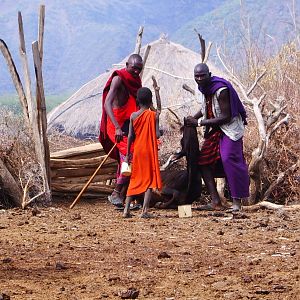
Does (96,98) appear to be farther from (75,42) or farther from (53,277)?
(75,42)

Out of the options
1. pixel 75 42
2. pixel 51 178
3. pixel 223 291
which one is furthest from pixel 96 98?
Answer: pixel 75 42

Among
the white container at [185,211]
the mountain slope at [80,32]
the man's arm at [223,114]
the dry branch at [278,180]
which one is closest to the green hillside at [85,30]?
the mountain slope at [80,32]

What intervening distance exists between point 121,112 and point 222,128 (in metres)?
1.13

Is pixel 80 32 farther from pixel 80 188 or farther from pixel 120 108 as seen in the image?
pixel 120 108

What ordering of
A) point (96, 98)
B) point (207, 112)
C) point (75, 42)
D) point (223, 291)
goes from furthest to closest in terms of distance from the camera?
point (75, 42)
point (96, 98)
point (207, 112)
point (223, 291)

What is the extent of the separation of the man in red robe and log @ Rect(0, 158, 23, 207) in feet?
3.18

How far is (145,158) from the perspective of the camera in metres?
9.36

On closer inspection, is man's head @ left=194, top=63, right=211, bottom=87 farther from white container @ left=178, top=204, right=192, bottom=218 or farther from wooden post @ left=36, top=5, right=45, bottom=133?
wooden post @ left=36, top=5, right=45, bottom=133

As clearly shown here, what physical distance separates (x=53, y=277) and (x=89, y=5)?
44.8 metres

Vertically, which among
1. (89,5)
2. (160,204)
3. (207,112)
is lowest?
(160,204)

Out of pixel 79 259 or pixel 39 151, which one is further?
pixel 39 151

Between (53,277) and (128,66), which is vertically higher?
(128,66)

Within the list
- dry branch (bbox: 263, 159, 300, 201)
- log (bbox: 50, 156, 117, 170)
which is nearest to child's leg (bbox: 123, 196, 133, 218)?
Answer: log (bbox: 50, 156, 117, 170)

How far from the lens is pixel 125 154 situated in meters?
9.91
